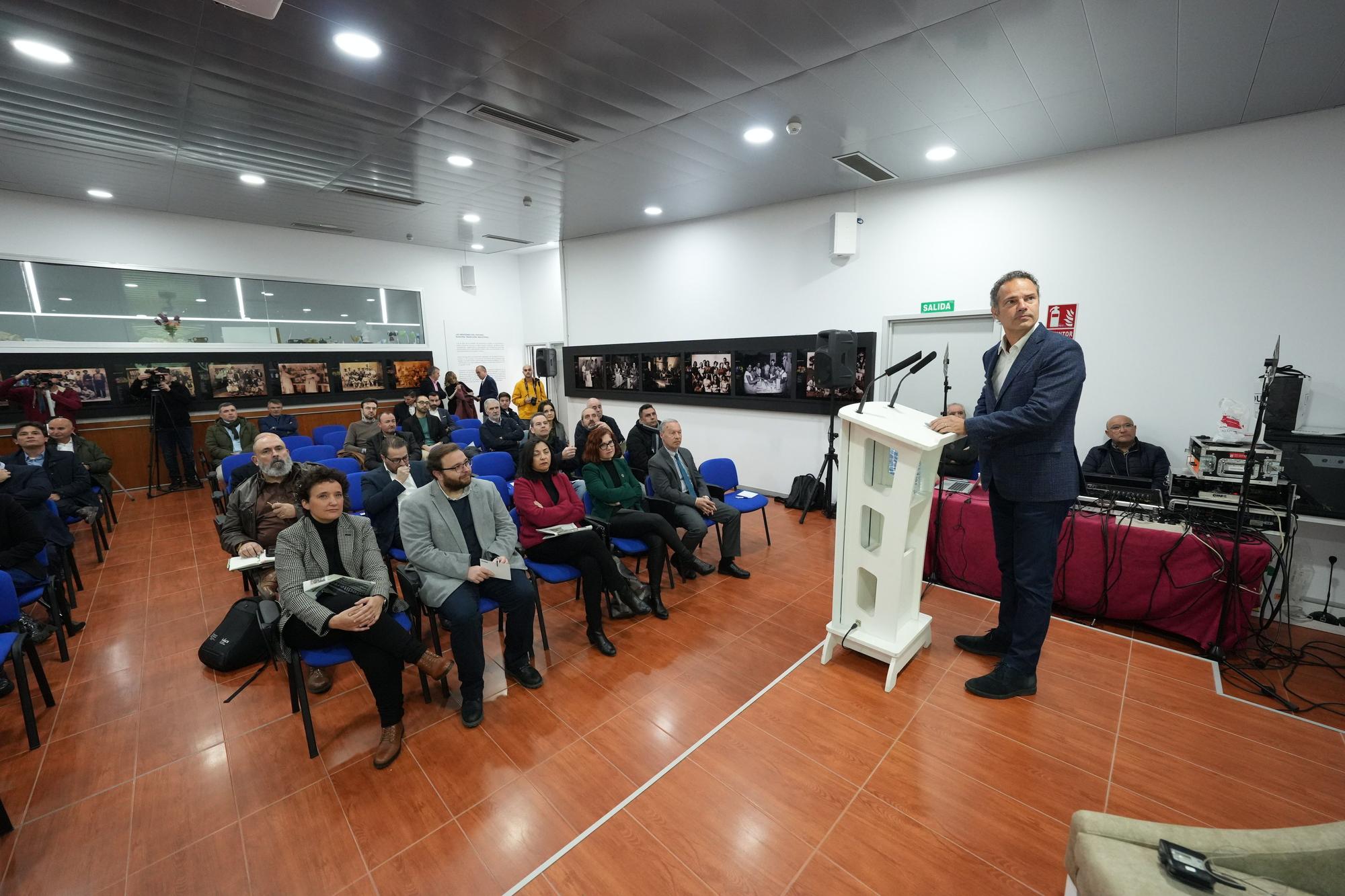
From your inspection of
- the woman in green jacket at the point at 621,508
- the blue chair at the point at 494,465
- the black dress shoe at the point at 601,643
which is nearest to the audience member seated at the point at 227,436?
the blue chair at the point at 494,465

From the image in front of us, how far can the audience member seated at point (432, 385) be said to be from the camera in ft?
28.8

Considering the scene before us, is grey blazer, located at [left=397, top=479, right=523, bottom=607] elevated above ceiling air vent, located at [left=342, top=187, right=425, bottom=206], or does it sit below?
below

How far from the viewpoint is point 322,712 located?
2.82 metres

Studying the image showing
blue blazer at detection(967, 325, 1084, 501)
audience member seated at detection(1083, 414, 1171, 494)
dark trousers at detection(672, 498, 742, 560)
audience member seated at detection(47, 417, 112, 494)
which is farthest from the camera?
audience member seated at detection(47, 417, 112, 494)

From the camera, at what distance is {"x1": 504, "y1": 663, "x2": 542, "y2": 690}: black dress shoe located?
300 centimetres

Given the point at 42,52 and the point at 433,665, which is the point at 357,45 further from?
the point at 433,665

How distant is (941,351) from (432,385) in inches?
311

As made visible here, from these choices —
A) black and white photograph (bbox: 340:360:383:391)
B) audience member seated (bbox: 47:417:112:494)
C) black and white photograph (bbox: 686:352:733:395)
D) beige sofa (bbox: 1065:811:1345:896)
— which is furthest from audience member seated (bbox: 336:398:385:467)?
beige sofa (bbox: 1065:811:1345:896)

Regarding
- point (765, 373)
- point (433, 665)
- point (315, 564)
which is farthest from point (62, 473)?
point (765, 373)

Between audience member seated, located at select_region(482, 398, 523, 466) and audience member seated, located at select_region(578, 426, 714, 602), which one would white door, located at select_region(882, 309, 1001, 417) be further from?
audience member seated, located at select_region(482, 398, 523, 466)

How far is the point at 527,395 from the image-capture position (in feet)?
30.0

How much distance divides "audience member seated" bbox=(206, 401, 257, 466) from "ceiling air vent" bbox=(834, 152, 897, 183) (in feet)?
24.4

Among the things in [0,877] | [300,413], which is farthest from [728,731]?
[300,413]

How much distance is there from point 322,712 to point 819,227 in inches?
252
